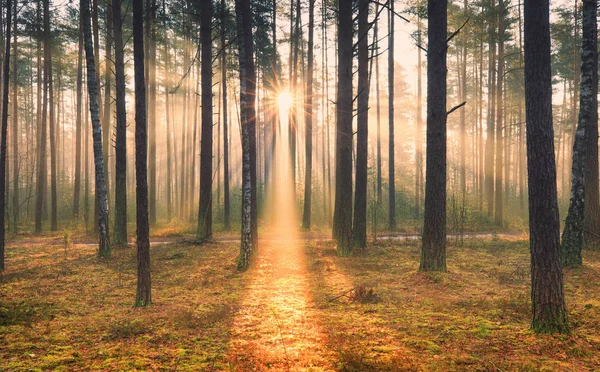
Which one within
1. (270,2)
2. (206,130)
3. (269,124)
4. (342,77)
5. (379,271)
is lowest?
(379,271)

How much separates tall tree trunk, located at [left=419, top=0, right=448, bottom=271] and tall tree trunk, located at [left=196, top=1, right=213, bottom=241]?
30.4 ft

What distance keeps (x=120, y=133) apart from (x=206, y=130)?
3459mm

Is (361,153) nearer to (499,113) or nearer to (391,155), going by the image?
(391,155)

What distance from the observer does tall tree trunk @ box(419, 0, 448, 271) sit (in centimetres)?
834

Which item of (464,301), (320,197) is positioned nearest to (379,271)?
(464,301)

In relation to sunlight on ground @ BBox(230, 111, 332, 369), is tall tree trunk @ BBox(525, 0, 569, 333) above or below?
above

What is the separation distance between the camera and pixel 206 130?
1460cm

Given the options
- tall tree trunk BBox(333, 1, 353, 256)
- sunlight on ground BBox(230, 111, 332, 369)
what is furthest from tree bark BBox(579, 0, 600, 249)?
sunlight on ground BBox(230, 111, 332, 369)

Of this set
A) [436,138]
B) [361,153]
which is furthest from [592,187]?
[361,153]

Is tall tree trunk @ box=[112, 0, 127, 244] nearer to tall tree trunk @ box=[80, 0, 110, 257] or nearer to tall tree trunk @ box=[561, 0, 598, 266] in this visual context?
tall tree trunk @ box=[80, 0, 110, 257]

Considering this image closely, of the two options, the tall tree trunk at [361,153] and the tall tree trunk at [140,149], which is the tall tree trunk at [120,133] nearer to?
the tall tree trunk at [140,149]

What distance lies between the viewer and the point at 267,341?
4863 millimetres

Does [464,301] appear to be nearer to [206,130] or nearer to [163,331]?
[163,331]

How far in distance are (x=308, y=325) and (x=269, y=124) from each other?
113ft
